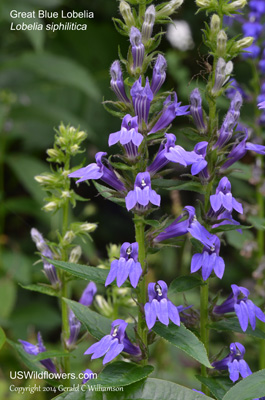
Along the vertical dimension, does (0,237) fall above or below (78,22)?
below

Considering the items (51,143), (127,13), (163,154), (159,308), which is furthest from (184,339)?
(51,143)

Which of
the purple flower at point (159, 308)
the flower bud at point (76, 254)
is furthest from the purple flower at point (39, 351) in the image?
the purple flower at point (159, 308)

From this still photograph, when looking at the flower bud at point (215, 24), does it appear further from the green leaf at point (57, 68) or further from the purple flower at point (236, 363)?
the green leaf at point (57, 68)

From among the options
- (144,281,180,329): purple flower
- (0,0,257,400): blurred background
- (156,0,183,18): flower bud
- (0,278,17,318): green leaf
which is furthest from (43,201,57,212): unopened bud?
(0,278,17,318): green leaf

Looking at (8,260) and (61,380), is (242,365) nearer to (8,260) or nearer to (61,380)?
(61,380)

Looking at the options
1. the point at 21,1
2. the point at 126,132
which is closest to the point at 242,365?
the point at 126,132

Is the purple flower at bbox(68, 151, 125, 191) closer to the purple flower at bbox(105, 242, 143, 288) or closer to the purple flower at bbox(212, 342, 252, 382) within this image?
the purple flower at bbox(105, 242, 143, 288)
